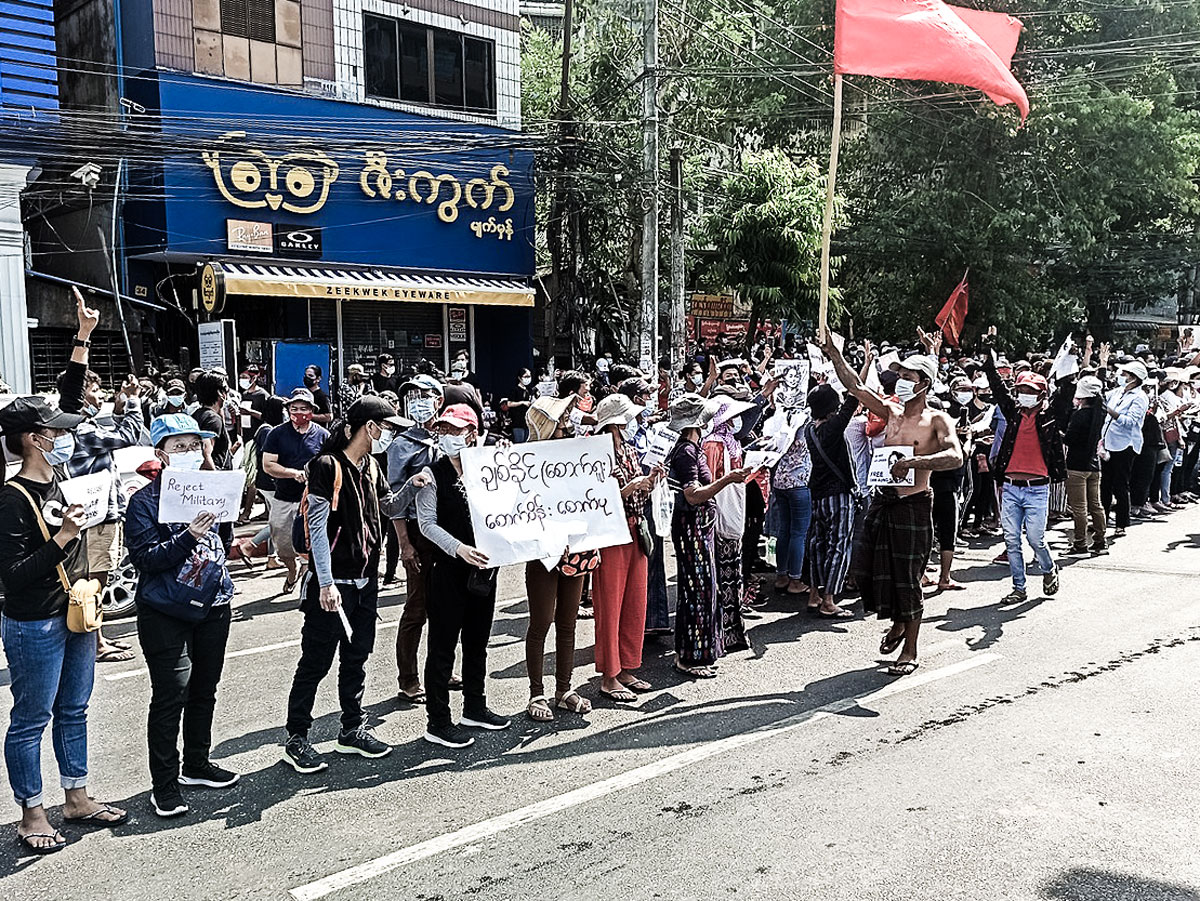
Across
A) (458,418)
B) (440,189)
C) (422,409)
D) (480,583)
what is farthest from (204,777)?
(440,189)

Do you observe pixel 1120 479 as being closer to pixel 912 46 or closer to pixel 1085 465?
pixel 1085 465

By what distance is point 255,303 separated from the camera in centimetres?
1952

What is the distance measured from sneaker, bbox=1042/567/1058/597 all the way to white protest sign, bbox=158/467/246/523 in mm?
6983

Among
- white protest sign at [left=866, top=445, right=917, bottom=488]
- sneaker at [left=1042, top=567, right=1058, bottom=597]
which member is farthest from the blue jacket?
sneaker at [left=1042, top=567, right=1058, bottom=597]

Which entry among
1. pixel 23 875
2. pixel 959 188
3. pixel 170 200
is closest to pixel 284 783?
pixel 23 875

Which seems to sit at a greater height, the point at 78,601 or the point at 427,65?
the point at 427,65

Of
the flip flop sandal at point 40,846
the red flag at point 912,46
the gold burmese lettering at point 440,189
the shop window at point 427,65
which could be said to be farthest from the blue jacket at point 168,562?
the shop window at point 427,65

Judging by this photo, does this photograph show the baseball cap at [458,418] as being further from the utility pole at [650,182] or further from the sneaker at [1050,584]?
the utility pole at [650,182]

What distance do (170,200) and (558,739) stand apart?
1499 cm

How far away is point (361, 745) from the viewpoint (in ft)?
17.7

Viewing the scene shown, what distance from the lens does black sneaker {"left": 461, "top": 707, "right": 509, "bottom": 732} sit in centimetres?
579

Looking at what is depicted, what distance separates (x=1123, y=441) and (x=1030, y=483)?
4161mm

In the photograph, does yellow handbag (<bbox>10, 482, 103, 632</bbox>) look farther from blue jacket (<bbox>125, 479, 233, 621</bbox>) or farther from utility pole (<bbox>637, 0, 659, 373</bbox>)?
utility pole (<bbox>637, 0, 659, 373</bbox>)

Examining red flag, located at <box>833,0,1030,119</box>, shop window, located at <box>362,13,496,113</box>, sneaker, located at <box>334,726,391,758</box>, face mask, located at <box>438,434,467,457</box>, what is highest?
shop window, located at <box>362,13,496,113</box>
